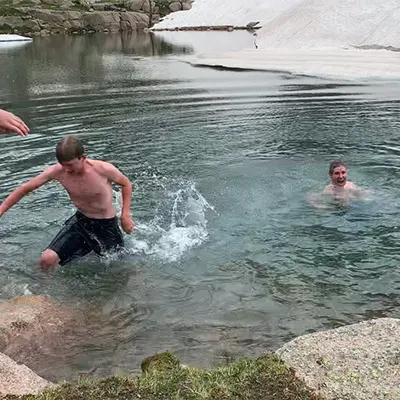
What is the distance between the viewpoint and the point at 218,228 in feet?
35.6

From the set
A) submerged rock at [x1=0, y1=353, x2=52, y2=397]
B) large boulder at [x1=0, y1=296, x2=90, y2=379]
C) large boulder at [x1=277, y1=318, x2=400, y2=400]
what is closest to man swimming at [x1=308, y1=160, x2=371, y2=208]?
large boulder at [x1=277, y1=318, x2=400, y2=400]

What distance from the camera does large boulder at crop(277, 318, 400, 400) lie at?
491 cm

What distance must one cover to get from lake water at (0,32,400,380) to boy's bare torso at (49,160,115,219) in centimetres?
96

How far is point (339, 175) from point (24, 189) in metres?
6.26

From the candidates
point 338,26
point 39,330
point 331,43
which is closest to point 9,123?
point 39,330

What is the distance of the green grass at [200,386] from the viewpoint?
4.78m

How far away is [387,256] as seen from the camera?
9.31m

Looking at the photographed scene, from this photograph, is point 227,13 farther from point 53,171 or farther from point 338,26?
point 53,171

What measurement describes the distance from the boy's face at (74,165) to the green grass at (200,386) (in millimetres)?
3721

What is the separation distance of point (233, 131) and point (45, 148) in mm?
5680

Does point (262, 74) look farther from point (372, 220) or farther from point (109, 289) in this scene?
point (109, 289)

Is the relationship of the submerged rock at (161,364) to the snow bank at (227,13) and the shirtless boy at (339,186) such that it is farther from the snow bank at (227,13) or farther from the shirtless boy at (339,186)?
the snow bank at (227,13)

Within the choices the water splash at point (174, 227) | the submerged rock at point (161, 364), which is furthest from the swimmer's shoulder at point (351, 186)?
the submerged rock at point (161, 364)

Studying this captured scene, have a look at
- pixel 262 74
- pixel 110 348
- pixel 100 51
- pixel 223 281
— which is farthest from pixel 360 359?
pixel 100 51
